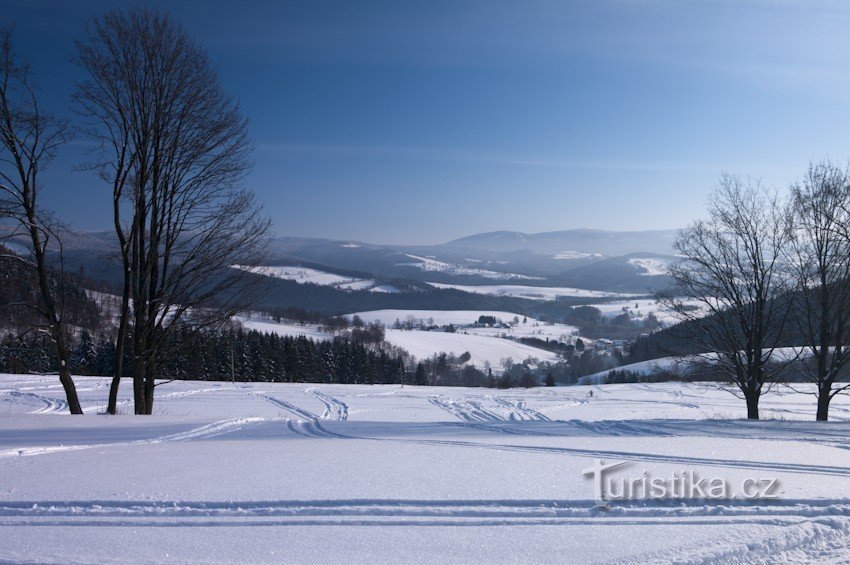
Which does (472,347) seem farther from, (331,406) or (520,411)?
(331,406)

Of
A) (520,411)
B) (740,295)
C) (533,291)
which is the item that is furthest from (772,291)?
(533,291)

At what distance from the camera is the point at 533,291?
18075 centimetres

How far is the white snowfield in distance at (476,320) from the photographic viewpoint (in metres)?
109

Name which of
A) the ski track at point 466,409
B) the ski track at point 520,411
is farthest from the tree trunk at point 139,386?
the ski track at point 520,411

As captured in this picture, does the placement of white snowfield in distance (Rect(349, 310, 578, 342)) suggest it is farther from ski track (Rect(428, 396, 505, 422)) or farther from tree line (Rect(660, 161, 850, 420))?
tree line (Rect(660, 161, 850, 420))

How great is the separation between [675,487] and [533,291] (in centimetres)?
17862

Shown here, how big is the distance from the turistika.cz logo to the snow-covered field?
12 cm

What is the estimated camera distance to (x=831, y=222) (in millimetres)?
14281

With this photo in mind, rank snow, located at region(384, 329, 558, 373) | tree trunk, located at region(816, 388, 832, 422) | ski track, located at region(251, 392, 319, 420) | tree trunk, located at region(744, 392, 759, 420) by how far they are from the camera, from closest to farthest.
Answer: tree trunk, located at region(816, 388, 832, 422), tree trunk, located at region(744, 392, 759, 420), ski track, located at region(251, 392, 319, 420), snow, located at region(384, 329, 558, 373)

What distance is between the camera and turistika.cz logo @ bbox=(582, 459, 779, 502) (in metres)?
5.11

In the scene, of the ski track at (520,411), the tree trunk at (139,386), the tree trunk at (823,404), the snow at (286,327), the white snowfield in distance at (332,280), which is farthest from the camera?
the white snowfield in distance at (332,280)

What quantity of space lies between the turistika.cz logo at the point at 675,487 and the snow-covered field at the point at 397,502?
0.12m

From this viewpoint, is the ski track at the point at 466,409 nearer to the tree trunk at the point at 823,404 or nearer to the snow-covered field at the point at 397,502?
the tree trunk at the point at 823,404

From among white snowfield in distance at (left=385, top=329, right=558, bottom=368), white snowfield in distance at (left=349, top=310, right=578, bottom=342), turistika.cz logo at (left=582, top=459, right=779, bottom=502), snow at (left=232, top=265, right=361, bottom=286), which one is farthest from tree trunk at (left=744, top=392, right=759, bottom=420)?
snow at (left=232, top=265, right=361, bottom=286)
